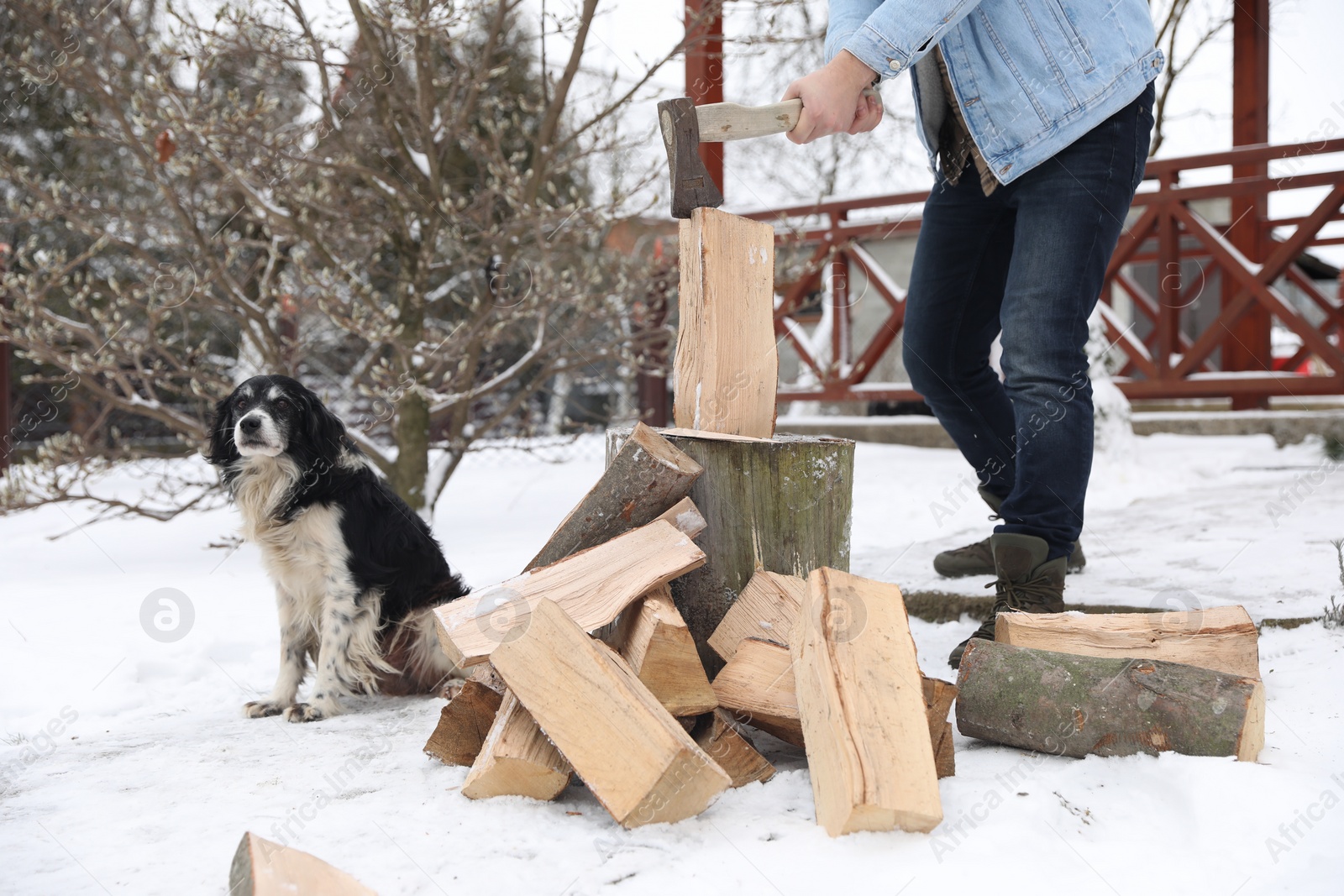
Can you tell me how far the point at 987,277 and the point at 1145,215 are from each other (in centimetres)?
397

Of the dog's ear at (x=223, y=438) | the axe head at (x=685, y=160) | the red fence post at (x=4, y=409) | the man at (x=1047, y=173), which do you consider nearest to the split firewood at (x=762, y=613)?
the man at (x=1047, y=173)

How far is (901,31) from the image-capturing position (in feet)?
6.44

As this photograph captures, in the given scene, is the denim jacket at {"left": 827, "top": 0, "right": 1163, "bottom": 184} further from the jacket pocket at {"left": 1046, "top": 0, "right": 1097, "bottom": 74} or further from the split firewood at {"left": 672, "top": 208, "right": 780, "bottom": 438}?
the split firewood at {"left": 672, "top": 208, "right": 780, "bottom": 438}

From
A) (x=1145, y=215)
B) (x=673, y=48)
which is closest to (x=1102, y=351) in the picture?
(x=1145, y=215)

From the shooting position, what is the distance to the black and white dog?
8.48 ft

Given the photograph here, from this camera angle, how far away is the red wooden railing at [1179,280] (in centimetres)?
528

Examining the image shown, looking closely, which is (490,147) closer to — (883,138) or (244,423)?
(244,423)

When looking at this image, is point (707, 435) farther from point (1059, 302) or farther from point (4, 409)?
point (4, 409)

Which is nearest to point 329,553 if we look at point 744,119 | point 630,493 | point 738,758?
point 630,493

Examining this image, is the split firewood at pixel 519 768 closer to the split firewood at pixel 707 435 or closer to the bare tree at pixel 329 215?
the split firewood at pixel 707 435

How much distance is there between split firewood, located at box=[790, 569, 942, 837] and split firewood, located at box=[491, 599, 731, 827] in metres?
0.18

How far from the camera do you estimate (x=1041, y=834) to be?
1.38 metres

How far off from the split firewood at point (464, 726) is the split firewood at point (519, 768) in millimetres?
200

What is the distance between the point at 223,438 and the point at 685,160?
1677 mm
